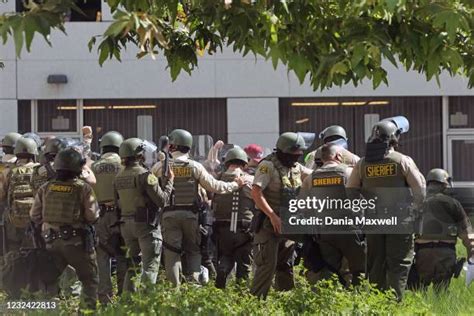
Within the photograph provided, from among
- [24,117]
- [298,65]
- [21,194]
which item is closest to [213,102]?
[24,117]

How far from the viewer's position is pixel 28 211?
1071 centimetres

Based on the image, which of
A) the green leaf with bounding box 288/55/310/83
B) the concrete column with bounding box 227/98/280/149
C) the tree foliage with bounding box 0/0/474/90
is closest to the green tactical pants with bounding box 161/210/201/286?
the tree foliage with bounding box 0/0/474/90

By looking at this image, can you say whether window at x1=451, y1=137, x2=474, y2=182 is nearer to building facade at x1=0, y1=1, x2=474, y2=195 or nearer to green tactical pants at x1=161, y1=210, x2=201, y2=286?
building facade at x1=0, y1=1, x2=474, y2=195

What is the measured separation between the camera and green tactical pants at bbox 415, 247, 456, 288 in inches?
410

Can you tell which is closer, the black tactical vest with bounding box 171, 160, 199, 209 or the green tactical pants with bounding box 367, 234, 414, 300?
the green tactical pants with bounding box 367, 234, 414, 300

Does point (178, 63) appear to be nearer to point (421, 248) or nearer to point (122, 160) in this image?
point (122, 160)

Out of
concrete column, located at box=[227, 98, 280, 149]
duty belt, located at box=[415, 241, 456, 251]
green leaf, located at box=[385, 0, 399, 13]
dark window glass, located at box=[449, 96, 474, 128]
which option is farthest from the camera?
dark window glass, located at box=[449, 96, 474, 128]

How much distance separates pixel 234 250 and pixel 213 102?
7.71 metres

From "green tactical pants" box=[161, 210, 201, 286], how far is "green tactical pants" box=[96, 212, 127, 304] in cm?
50

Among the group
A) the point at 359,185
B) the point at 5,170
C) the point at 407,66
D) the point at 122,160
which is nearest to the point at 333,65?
the point at 407,66

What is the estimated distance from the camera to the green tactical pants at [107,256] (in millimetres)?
10406

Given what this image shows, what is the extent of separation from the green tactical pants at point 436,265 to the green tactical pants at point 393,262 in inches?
49.3

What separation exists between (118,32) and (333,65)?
4.96 ft

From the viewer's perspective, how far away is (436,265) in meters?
10.4
